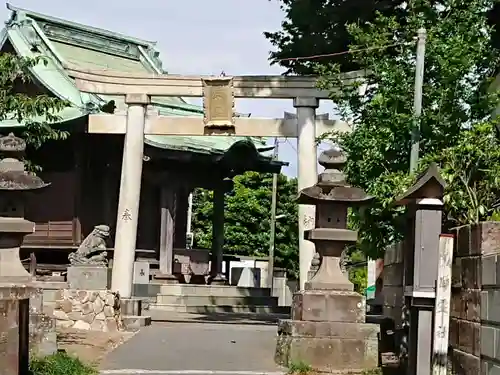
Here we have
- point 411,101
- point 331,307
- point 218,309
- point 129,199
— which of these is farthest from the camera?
point 218,309

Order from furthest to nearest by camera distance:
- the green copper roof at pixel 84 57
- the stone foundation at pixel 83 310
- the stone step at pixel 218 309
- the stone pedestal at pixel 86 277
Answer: the stone step at pixel 218 309 < the green copper roof at pixel 84 57 < the stone pedestal at pixel 86 277 < the stone foundation at pixel 83 310

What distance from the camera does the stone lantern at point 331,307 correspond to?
1241cm

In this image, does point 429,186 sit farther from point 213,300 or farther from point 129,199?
point 213,300

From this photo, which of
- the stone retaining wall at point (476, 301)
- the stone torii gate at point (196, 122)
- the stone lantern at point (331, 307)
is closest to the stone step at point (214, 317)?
the stone torii gate at point (196, 122)

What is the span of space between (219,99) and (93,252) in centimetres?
Answer: 503

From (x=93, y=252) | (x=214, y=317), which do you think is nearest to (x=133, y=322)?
(x=93, y=252)

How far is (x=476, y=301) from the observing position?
9.01 meters

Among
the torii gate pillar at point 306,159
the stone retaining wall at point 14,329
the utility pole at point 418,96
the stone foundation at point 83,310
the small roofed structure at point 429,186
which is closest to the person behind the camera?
the small roofed structure at point 429,186

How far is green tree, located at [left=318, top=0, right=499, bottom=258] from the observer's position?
1362 centimetres

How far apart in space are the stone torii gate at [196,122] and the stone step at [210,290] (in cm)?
438

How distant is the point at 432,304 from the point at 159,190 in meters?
18.2

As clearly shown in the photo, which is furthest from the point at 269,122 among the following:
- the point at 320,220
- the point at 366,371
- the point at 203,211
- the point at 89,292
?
the point at 203,211

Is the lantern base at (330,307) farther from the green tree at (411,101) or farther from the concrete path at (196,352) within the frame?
the green tree at (411,101)

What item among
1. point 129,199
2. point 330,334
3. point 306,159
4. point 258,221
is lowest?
point 330,334
